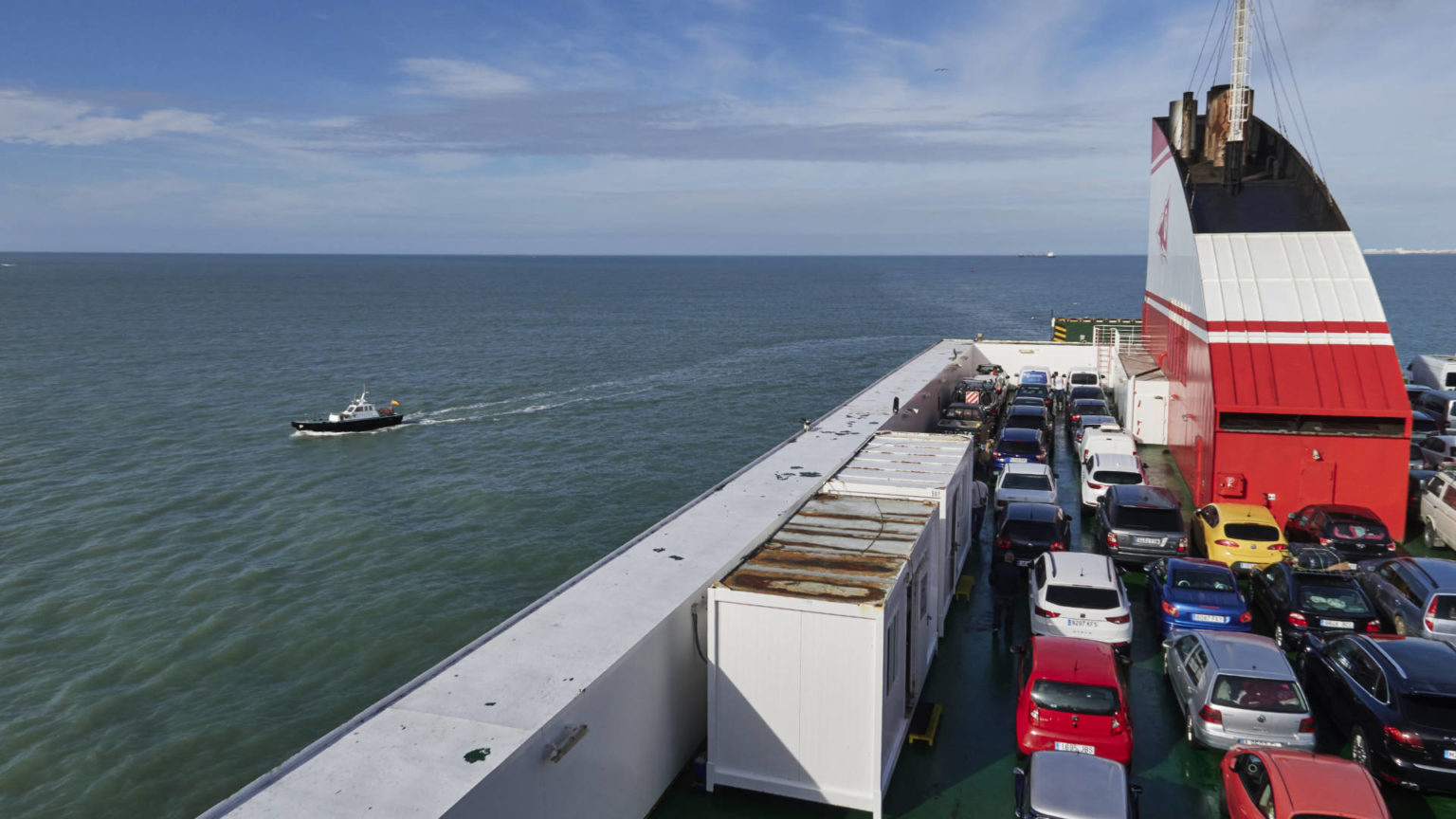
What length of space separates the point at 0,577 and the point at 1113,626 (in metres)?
26.9

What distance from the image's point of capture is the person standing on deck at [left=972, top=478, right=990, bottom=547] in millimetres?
18031

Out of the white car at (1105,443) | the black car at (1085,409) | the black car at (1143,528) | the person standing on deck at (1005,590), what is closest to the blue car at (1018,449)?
the white car at (1105,443)

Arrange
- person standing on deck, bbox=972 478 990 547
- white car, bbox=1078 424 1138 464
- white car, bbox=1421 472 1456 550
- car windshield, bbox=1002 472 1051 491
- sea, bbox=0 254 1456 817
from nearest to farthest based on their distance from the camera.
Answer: sea, bbox=0 254 1456 817 → white car, bbox=1421 472 1456 550 → person standing on deck, bbox=972 478 990 547 → car windshield, bbox=1002 472 1051 491 → white car, bbox=1078 424 1138 464

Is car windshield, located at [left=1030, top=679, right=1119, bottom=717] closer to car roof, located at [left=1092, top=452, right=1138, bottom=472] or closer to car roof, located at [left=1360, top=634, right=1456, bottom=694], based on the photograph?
car roof, located at [left=1360, top=634, right=1456, bottom=694]

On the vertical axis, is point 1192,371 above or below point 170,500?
above

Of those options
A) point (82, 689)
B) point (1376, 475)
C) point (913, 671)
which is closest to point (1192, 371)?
point (1376, 475)

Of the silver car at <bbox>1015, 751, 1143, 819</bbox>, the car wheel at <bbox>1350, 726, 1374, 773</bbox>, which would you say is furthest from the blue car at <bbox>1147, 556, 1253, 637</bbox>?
the silver car at <bbox>1015, 751, 1143, 819</bbox>

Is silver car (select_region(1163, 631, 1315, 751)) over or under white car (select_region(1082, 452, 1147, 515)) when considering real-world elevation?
under

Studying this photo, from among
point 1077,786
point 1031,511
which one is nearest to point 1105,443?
point 1031,511

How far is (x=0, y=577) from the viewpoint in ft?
76.6

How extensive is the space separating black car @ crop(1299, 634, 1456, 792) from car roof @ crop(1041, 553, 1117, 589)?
2630mm

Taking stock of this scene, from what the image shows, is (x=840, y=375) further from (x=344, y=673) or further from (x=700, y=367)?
(x=344, y=673)

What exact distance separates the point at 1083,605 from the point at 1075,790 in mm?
4881

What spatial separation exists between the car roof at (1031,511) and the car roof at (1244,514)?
2917 millimetres
